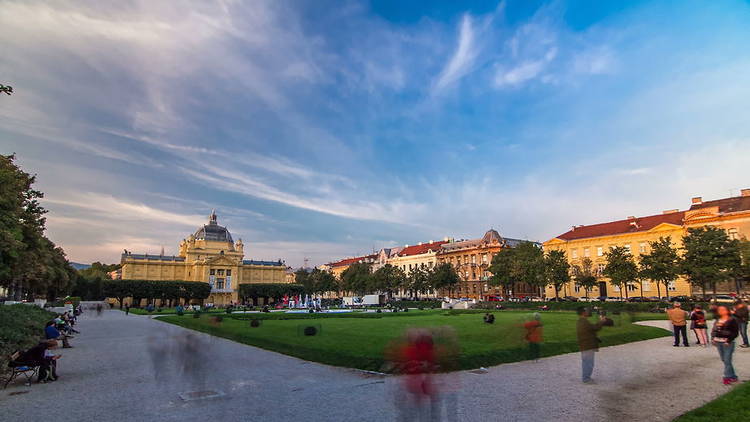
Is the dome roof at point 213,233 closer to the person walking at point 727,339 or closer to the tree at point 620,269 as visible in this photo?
the tree at point 620,269

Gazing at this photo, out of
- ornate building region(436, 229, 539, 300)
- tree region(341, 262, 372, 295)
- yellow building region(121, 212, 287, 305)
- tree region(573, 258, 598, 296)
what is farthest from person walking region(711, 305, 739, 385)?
yellow building region(121, 212, 287, 305)

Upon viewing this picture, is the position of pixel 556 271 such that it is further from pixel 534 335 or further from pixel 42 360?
pixel 42 360

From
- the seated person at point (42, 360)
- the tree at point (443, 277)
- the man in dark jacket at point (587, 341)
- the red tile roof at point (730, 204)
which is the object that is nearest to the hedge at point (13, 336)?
the seated person at point (42, 360)

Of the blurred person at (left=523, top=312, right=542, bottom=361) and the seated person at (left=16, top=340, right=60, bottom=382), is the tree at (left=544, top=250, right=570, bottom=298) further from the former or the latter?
the seated person at (left=16, top=340, right=60, bottom=382)

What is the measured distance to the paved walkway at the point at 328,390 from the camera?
351 inches

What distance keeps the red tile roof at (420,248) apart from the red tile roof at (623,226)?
38.1m

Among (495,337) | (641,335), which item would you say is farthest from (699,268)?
(495,337)

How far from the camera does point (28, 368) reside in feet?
39.8

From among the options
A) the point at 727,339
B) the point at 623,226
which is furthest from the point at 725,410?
the point at 623,226

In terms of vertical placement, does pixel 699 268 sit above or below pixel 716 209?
below

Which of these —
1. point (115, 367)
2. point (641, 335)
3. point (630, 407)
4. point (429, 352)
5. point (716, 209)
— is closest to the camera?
point (429, 352)

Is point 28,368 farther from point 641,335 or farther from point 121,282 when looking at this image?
point 121,282

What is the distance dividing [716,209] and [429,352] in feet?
237

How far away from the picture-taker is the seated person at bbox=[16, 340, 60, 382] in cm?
1227
